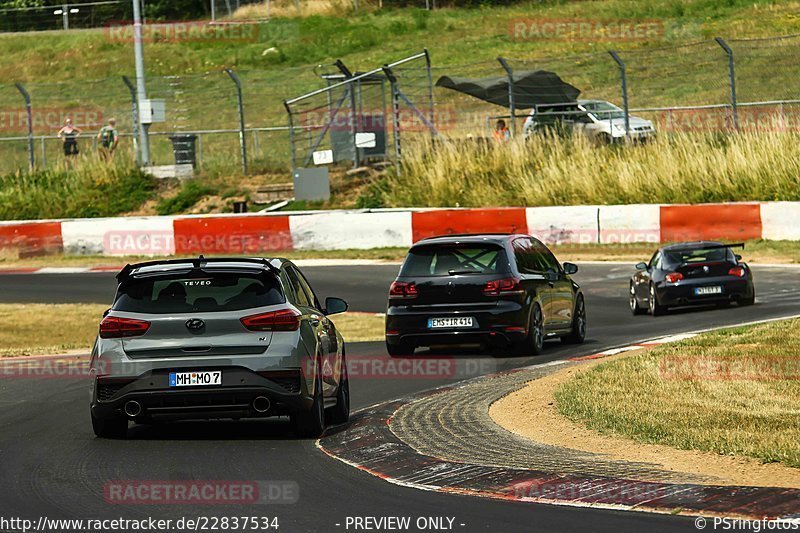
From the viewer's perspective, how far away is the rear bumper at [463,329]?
56.1ft

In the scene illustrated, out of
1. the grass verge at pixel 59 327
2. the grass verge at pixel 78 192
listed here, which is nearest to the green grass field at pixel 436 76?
the grass verge at pixel 78 192

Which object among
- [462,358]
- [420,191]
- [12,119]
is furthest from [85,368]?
[12,119]

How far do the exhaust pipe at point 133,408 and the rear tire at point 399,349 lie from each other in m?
7.01

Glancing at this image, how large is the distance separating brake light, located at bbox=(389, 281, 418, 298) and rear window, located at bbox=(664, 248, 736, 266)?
6.93m

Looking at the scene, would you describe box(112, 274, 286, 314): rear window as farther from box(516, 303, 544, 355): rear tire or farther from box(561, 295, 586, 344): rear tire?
box(561, 295, 586, 344): rear tire

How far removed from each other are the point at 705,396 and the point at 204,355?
14.4ft

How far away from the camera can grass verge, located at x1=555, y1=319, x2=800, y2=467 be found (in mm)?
10031

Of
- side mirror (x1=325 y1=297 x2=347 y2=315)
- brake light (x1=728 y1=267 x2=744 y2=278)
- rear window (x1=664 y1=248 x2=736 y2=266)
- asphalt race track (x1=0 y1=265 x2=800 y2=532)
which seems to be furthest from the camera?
rear window (x1=664 y1=248 x2=736 y2=266)

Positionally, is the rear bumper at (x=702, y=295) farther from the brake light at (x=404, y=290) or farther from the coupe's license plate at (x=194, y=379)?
the coupe's license plate at (x=194, y=379)

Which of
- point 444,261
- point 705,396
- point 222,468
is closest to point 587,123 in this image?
point 444,261

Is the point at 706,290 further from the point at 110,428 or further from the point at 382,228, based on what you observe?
the point at 110,428

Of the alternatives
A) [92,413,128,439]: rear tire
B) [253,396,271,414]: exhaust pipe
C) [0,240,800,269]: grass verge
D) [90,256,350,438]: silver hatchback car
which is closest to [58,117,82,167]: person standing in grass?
[0,240,800,269]: grass verge

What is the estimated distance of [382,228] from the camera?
3297 cm

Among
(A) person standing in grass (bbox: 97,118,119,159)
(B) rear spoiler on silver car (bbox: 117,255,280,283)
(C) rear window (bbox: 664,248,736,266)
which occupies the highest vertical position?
(A) person standing in grass (bbox: 97,118,119,159)
